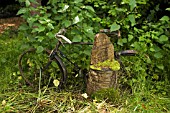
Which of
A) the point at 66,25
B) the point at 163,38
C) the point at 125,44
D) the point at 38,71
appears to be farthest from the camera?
the point at 125,44

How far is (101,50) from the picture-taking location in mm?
3326

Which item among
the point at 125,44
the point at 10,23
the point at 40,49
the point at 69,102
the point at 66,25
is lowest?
the point at 69,102

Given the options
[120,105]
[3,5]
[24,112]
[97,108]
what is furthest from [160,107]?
[3,5]

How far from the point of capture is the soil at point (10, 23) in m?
7.12

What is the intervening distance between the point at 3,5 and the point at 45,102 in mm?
6122

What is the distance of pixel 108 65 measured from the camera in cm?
331

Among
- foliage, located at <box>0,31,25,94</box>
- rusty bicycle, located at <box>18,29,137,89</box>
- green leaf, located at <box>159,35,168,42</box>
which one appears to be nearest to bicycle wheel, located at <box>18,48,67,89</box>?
rusty bicycle, located at <box>18,29,137,89</box>

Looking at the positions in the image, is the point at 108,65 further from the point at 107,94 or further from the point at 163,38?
the point at 163,38

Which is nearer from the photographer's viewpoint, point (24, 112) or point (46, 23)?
point (24, 112)

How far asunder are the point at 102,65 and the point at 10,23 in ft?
16.4

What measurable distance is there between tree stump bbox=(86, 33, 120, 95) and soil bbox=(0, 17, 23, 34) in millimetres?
4164

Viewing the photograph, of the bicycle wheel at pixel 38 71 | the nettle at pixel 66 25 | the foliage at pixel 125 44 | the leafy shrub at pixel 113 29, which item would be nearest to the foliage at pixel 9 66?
the foliage at pixel 125 44

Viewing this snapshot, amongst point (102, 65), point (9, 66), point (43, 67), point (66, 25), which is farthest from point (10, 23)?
point (102, 65)

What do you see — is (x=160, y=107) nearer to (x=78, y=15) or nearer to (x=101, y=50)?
→ (x=101, y=50)
